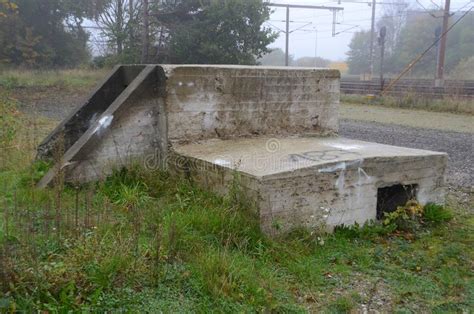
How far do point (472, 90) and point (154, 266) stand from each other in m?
18.6

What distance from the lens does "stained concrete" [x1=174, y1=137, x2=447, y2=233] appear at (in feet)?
13.6

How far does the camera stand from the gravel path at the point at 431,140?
7.31 meters

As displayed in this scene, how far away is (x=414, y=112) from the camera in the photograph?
53.1ft

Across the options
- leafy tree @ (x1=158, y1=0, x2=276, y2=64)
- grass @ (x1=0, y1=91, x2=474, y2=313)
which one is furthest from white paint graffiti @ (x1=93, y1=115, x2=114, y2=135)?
leafy tree @ (x1=158, y1=0, x2=276, y2=64)

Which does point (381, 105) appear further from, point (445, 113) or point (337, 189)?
point (337, 189)

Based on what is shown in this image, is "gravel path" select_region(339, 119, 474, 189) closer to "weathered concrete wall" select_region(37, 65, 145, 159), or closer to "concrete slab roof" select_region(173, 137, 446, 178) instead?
"concrete slab roof" select_region(173, 137, 446, 178)

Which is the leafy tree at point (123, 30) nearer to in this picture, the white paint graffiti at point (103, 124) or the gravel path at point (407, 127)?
the gravel path at point (407, 127)

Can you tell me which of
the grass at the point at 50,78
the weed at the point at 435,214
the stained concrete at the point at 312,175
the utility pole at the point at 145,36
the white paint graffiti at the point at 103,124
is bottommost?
the weed at the point at 435,214

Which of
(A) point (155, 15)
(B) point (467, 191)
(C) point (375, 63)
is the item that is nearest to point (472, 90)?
(B) point (467, 191)

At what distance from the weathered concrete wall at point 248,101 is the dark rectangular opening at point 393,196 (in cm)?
147

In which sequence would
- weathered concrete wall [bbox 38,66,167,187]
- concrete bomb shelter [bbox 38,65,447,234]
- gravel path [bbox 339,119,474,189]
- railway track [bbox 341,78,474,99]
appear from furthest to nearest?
railway track [bbox 341,78,474,99], gravel path [bbox 339,119,474,189], weathered concrete wall [bbox 38,66,167,187], concrete bomb shelter [bbox 38,65,447,234]

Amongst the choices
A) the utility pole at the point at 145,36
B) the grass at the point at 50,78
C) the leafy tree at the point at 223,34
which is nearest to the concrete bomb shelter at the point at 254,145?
the grass at the point at 50,78

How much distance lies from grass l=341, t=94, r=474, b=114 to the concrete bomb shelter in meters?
11.1

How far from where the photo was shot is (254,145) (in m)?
5.44
